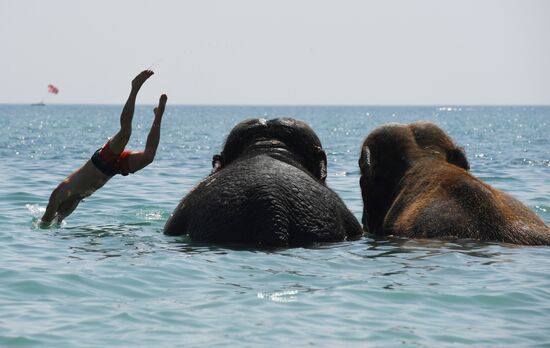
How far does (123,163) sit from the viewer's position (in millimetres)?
12555

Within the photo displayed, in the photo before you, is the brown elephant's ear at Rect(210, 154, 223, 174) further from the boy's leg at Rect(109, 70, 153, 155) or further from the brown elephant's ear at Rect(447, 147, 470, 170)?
the brown elephant's ear at Rect(447, 147, 470, 170)

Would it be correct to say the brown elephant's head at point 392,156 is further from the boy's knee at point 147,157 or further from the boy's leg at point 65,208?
the boy's leg at point 65,208

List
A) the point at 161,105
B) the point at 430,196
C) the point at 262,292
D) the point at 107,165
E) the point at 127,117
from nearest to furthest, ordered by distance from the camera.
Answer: the point at 262,292, the point at 430,196, the point at 161,105, the point at 127,117, the point at 107,165

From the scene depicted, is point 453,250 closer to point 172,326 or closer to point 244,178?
point 244,178

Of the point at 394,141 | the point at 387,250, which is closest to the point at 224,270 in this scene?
the point at 387,250

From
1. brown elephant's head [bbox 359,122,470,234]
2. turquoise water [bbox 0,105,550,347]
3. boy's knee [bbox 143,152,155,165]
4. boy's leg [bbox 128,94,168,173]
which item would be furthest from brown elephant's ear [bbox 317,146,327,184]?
boy's knee [bbox 143,152,155,165]

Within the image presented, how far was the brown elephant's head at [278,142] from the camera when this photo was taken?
11.3 metres

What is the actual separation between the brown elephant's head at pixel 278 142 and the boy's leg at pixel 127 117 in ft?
5.02

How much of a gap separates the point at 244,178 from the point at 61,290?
8.34 feet
